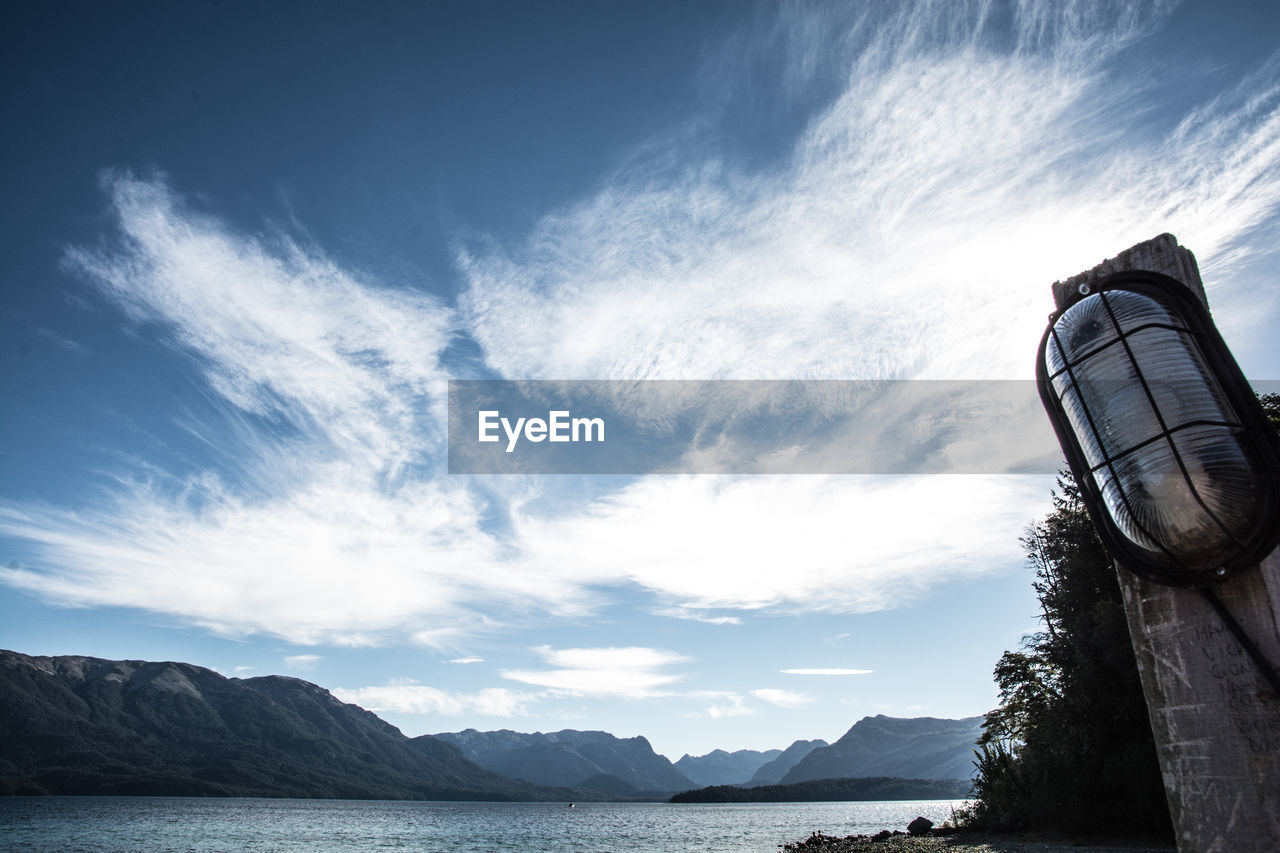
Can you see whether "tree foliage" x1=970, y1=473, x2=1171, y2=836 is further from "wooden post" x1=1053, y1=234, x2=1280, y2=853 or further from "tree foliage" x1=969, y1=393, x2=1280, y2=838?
"wooden post" x1=1053, y1=234, x2=1280, y2=853

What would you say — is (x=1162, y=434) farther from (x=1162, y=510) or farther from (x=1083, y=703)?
(x=1083, y=703)

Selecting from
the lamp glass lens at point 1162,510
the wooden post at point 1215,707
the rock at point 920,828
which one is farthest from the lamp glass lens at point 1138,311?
the rock at point 920,828

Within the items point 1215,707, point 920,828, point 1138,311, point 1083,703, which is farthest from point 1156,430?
point 920,828

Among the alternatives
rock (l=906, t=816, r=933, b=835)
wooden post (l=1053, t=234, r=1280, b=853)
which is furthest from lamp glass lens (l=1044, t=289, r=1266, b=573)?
rock (l=906, t=816, r=933, b=835)

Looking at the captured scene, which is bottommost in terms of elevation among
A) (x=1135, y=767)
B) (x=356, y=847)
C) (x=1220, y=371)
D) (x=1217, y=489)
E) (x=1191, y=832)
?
(x=356, y=847)

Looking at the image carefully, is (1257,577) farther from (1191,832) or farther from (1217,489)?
(1191,832)

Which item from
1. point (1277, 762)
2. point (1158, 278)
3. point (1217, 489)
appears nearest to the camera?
point (1277, 762)

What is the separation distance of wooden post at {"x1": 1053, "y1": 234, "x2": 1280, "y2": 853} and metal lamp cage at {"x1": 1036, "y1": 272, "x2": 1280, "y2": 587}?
103 millimetres

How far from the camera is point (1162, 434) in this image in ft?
7.13

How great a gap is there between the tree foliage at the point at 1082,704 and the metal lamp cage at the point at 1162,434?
21.5m

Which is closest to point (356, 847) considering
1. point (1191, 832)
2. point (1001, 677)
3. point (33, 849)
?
point (33, 849)

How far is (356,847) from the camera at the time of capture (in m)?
70.6

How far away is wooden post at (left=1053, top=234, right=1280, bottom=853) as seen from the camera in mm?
1920

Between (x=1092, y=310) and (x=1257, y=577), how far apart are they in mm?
1005
